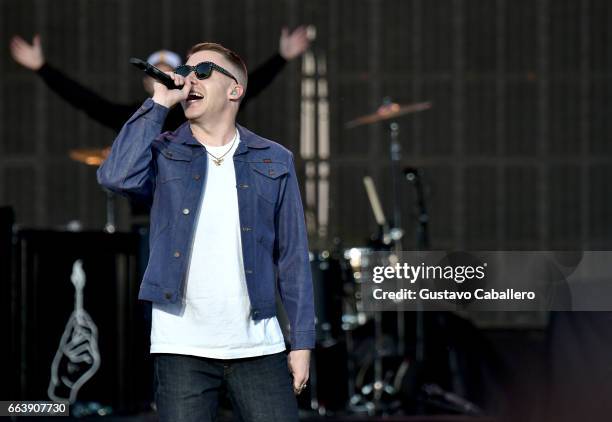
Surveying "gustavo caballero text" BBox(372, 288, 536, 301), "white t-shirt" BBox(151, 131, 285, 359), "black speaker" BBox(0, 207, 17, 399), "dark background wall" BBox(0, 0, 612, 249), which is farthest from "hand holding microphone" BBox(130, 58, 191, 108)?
"dark background wall" BBox(0, 0, 612, 249)

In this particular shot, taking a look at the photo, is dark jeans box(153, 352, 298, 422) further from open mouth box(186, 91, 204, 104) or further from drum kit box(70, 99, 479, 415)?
drum kit box(70, 99, 479, 415)

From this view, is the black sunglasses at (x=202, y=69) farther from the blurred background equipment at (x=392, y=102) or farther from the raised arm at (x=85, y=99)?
the blurred background equipment at (x=392, y=102)

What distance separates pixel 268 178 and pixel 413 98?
27.9ft

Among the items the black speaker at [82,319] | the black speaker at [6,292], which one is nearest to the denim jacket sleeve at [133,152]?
the black speaker at [6,292]

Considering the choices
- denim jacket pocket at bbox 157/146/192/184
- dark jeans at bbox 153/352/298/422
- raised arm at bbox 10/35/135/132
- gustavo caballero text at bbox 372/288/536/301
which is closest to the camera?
dark jeans at bbox 153/352/298/422

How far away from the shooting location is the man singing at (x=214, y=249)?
2.57m

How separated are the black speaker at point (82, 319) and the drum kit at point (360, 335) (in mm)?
281

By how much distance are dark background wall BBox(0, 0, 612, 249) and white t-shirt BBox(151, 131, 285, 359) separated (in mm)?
8157

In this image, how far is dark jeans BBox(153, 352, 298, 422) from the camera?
255 centimetres

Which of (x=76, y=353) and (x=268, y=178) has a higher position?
(x=268, y=178)

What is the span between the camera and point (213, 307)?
2.57 m

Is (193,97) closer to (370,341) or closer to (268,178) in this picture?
(268,178)

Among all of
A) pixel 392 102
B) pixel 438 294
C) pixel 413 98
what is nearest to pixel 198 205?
pixel 438 294

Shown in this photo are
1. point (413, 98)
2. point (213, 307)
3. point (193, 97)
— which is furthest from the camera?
point (413, 98)
